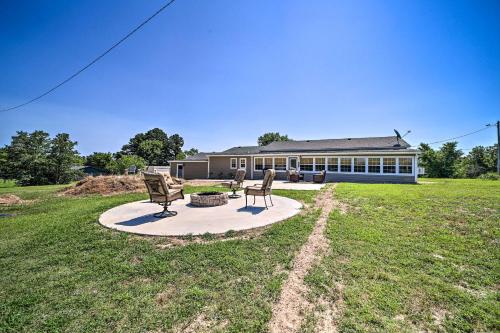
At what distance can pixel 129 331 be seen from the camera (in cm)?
190

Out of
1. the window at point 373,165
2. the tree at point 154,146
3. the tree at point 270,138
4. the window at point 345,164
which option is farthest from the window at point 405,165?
the tree at point 154,146

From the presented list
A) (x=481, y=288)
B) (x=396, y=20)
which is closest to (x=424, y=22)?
(x=396, y=20)

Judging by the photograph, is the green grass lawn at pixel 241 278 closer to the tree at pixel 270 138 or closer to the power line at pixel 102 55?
the power line at pixel 102 55

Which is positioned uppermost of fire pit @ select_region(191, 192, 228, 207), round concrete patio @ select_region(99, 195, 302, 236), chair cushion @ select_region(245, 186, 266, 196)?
chair cushion @ select_region(245, 186, 266, 196)

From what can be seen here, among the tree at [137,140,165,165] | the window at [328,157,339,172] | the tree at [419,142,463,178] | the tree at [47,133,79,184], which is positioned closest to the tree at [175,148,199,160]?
the tree at [137,140,165,165]

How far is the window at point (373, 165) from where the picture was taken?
722 inches

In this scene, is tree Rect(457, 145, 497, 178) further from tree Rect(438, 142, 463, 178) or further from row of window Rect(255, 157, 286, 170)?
row of window Rect(255, 157, 286, 170)

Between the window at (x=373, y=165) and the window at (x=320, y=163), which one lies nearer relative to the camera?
the window at (x=373, y=165)

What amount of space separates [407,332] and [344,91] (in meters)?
16.1

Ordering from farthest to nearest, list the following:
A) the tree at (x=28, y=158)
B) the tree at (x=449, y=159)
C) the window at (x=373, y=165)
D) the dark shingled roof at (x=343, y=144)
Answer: the tree at (x=449, y=159)
the tree at (x=28, y=158)
the dark shingled roof at (x=343, y=144)
the window at (x=373, y=165)

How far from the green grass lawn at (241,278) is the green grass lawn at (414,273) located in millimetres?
14

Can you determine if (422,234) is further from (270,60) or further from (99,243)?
(270,60)

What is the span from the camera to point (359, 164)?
62.3ft

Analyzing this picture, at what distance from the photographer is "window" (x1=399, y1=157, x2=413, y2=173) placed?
56.3 feet
